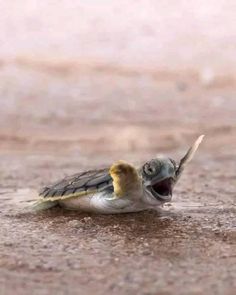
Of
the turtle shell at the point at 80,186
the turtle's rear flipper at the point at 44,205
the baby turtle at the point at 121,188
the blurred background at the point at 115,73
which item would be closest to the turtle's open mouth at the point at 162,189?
the baby turtle at the point at 121,188

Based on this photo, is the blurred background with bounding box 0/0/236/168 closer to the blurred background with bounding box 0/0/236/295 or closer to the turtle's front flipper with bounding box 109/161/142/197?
the blurred background with bounding box 0/0/236/295

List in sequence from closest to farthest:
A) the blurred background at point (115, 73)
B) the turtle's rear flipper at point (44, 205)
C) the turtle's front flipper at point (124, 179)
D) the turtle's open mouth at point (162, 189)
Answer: the turtle's front flipper at point (124, 179) < the turtle's open mouth at point (162, 189) < the turtle's rear flipper at point (44, 205) < the blurred background at point (115, 73)

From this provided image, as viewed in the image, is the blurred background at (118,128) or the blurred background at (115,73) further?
the blurred background at (115,73)

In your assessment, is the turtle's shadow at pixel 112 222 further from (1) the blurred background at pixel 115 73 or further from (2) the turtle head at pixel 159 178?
(1) the blurred background at pixel 115 73

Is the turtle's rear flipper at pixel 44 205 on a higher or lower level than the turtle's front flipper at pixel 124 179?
lower

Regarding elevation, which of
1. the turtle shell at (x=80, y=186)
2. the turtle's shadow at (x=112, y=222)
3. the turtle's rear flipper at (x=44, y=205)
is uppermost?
the turtle shell at (x=80, y=186)

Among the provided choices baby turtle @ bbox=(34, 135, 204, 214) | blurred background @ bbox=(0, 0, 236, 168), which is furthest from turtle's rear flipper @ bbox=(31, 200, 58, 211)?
blurred background @ bbox=(0, 0, 236, 168)

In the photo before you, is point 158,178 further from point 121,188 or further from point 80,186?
point 80,186

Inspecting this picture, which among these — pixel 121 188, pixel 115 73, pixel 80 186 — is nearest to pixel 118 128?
pixel 115 73
